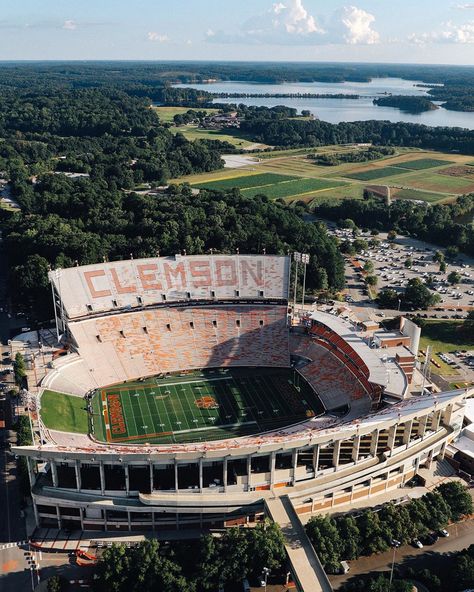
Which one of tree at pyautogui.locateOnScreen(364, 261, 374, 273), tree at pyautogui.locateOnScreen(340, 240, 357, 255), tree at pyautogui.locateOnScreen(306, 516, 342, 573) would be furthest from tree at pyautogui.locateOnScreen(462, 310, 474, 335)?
tree at pyautogui.locateOnScreen(306, 516, 342, 573)

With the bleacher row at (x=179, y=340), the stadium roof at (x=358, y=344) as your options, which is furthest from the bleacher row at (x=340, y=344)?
the bleacher row at (x=179, y=340)

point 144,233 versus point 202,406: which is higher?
point 144,233

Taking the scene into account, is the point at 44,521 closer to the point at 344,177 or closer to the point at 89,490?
the point at 89,490

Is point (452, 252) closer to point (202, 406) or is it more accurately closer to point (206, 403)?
point (206, 403)

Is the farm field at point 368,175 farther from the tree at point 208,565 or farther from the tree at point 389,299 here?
the tree at point 208,565

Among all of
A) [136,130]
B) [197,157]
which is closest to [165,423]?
[197,157]

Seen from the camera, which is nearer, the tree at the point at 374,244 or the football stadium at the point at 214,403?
the football stadium at the point at 214,403

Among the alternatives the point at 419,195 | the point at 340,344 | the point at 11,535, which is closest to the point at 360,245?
the point at 419,195
